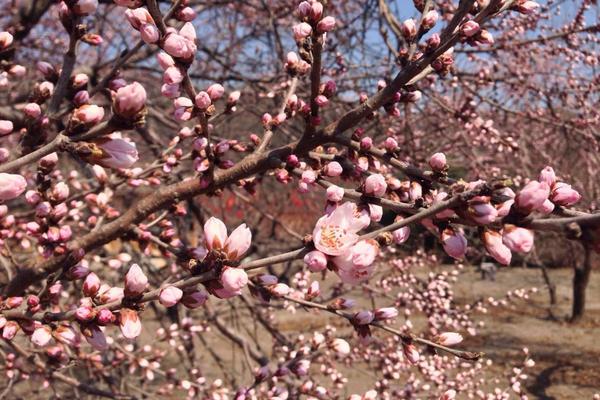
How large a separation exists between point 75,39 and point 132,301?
0.81 metres

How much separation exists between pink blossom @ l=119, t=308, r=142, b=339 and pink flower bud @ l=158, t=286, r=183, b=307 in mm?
91

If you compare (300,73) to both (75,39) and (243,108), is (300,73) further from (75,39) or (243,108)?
(243,108)

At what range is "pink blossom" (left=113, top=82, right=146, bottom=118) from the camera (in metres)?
1.04

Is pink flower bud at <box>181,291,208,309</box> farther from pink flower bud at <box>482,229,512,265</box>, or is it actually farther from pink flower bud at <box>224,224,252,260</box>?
pink flower bud at <box>482,229,512,265</box>

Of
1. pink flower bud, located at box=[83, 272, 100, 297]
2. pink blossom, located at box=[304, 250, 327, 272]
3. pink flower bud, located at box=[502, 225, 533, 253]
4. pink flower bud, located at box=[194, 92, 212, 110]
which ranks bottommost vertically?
pink flower bud, located at box=[83, 272, 100, 297]

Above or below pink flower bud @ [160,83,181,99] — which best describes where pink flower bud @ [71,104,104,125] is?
below

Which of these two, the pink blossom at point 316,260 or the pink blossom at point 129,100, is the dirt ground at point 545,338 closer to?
the pink blossom at point 316,260

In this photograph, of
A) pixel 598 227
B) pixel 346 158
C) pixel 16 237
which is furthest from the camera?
pixel 16 237

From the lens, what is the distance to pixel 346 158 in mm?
1792

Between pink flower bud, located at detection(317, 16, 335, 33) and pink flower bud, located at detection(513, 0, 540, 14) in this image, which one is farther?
pink flower bud, located at detection(513, 0, 540, 14)

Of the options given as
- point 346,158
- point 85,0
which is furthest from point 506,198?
point 85,0

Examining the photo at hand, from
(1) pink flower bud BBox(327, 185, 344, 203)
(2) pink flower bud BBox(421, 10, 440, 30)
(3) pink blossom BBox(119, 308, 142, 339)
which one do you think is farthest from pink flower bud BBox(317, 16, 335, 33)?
(3) pink blossom BBox(119, 308, 142, 339)

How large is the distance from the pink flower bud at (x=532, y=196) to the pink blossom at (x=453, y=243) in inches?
9.1

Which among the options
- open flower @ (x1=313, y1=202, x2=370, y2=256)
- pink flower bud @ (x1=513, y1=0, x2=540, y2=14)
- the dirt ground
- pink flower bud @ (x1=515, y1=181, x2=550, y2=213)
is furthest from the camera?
the dirt ground
